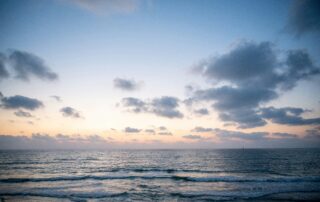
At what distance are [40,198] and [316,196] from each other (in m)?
26.9

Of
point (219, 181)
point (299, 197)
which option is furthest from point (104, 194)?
point (299, 197)

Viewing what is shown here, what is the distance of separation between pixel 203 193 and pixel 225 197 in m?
2.56

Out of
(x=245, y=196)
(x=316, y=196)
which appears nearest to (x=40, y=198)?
(x=245, y=196)

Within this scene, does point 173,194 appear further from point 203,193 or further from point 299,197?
point 299,197

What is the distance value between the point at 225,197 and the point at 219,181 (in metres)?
10.4

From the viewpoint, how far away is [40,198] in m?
20.5

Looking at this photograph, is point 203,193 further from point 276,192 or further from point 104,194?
point 104,194

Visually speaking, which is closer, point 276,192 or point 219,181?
point 276,192

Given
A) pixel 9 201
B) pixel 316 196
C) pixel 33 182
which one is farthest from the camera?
pixel 33 182

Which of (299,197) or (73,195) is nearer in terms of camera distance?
(299,197)

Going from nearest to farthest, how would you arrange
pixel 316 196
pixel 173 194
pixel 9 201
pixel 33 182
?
pixel 9 201
pixel 316 196
pixel 173 194
pixel 33 182

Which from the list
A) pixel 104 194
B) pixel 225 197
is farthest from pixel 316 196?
pixel 104 194

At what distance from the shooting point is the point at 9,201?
1908 cm

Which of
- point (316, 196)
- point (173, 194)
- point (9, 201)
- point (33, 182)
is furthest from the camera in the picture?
point (33, 182)
